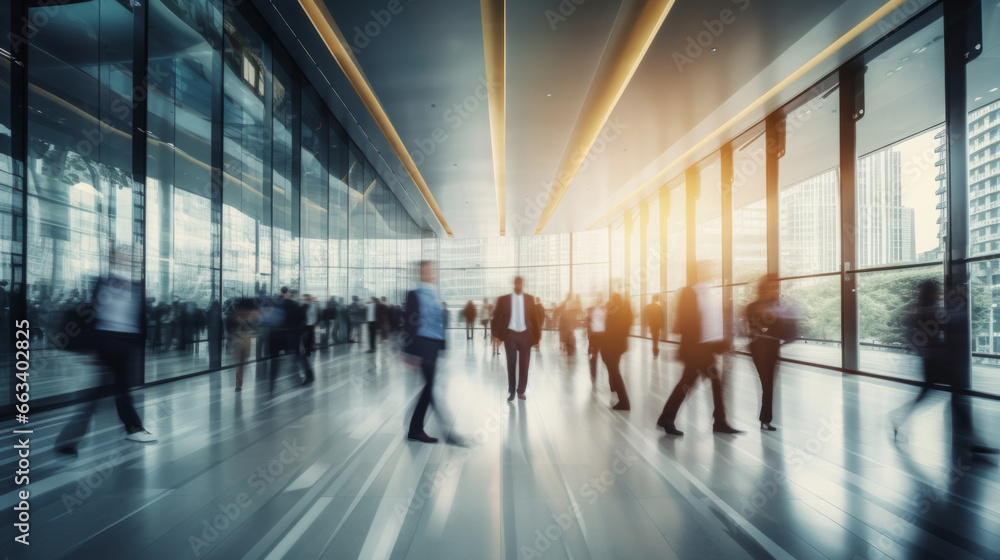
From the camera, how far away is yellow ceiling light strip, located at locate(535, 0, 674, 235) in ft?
21.7

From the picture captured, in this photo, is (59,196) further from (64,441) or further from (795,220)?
(795,220)

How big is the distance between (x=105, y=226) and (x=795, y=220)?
40.7 ft

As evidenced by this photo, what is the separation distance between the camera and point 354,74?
8883 mm

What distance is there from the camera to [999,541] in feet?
7.95

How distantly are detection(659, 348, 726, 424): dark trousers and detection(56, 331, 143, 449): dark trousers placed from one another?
4920mm

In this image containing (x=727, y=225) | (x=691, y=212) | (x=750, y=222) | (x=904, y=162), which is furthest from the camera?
(x=691, y=212)

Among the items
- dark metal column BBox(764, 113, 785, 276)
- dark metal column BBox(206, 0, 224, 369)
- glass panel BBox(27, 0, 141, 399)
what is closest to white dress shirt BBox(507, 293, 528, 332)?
glass panel BBox(27, 0, 141, 399)

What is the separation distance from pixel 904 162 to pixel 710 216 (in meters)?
5.59

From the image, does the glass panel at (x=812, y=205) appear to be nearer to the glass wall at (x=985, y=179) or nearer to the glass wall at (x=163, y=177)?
the glass wall at (x=985, y=179)

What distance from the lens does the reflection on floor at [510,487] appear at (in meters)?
2.37

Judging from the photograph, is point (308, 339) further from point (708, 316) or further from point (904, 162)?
point (904, 162)

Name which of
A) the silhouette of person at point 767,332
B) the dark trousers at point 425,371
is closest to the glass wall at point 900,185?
the silhouette of person at point 767,332

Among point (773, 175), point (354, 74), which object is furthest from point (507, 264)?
point (354, 74)

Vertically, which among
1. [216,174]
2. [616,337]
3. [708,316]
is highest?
[216,174]
